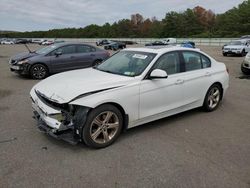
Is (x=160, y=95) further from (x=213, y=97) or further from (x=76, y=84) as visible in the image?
A: (x=213, y=97)

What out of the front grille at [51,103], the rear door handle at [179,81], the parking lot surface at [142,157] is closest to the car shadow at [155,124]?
→ the parking lot surface at [142,157]

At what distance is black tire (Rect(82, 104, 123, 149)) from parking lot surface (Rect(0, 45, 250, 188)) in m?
0.13

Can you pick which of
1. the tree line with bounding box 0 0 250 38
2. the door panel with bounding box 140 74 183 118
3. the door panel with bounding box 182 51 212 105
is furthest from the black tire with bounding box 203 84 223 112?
the tree line with bounding box 0 0 250 38

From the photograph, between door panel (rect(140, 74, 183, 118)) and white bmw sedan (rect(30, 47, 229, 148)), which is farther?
door panel (rect(140, 74, 183, 118))

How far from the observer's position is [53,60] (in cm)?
1105

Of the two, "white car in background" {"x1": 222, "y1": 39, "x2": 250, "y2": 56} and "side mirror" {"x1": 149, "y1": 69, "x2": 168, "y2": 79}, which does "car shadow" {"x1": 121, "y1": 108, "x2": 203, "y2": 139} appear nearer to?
"side mirror" {"x1": 149, "y1": 69, "x2": 168, "y2": 79}

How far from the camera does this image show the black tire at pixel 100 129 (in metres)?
4.05

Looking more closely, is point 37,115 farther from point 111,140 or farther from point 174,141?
point 174,141

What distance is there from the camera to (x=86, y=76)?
4848 mm

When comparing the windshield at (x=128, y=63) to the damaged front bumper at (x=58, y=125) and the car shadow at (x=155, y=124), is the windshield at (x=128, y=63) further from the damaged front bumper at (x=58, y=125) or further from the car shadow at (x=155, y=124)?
the damaged front bumper at (x=58, y=125)

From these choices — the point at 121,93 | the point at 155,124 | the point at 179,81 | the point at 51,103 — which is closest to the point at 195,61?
the point at 179,81

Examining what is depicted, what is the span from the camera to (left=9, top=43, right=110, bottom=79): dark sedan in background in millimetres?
10656

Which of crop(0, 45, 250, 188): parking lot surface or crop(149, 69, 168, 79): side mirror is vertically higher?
crop(149, 69, 168, 79): side mirror

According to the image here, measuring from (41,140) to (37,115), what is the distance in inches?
16.4
